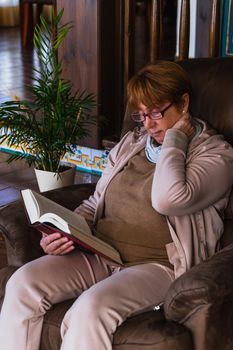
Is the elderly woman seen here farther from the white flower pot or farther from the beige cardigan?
the white flower pot

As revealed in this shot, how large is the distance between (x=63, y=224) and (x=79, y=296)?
0.21m

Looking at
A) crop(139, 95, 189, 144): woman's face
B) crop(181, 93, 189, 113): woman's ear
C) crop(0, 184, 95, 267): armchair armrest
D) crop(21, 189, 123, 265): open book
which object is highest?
crop(181, 93, 189, 113): woman's ear

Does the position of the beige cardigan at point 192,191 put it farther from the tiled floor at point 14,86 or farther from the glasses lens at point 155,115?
the tiled floor at point 14,86

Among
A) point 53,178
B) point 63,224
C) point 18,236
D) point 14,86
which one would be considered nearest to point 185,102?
point 63,224

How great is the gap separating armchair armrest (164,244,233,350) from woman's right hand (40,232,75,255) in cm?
38

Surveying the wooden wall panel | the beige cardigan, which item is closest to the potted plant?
the wooden wall panel

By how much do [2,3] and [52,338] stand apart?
26.1 feet

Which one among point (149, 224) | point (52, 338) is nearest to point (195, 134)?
point (149, 224)

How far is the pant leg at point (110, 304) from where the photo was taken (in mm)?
1706

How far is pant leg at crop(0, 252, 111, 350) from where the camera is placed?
184 centimetres

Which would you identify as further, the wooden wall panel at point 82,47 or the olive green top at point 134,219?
the wooden wall panel at point 82,47

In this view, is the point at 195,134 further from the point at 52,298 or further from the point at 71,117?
the point at 71,117

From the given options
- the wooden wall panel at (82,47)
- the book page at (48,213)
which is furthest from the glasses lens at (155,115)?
the wooden wall panel at (82,47)

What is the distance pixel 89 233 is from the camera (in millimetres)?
2035
